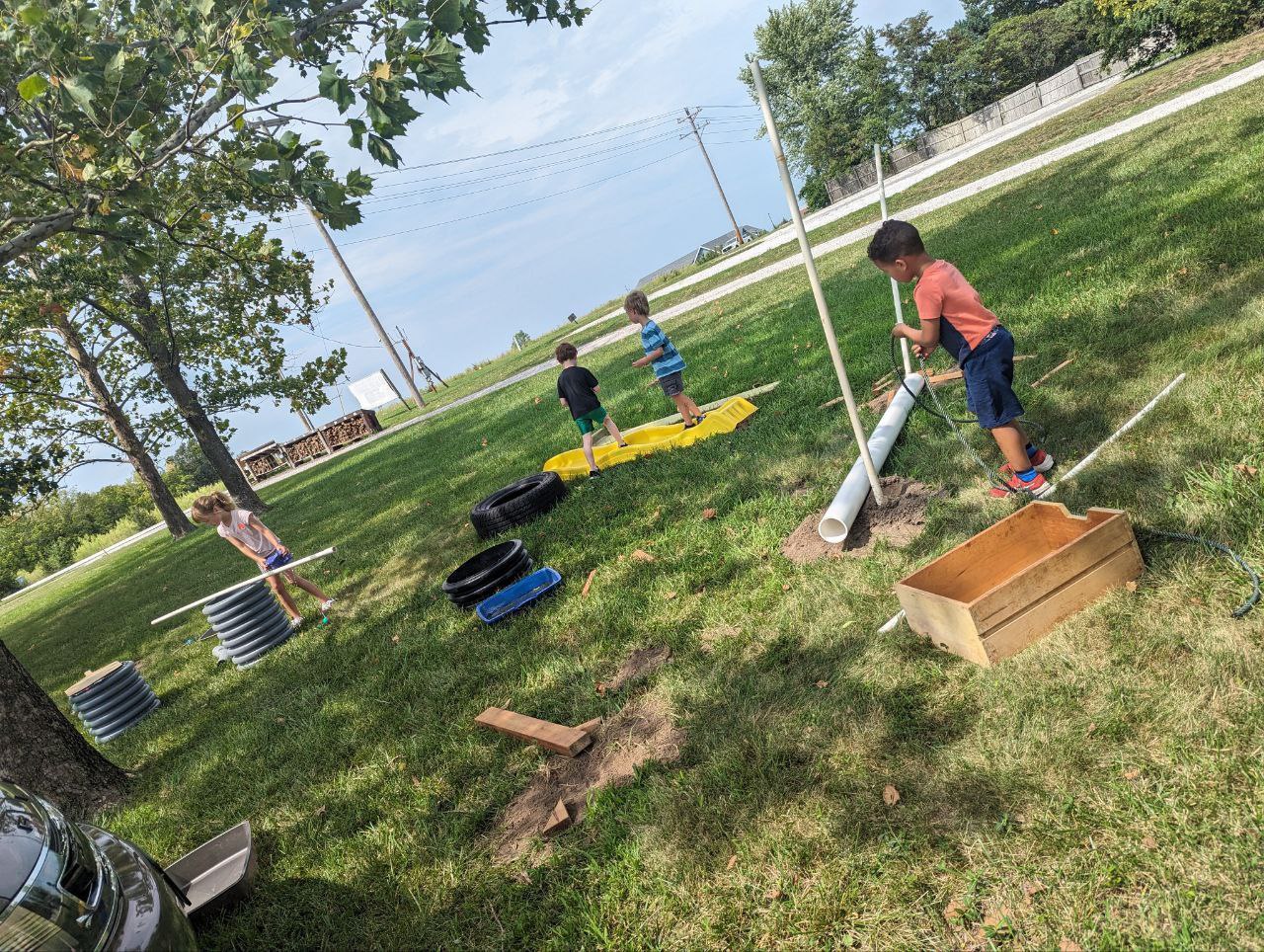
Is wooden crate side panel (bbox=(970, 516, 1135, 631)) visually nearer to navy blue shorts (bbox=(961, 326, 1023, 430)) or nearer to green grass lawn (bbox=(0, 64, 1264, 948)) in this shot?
green grass lawn (bbox=(0, 64, 1264, 948))

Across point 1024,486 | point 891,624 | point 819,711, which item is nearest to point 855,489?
point 1024,486

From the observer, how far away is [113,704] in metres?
6.38

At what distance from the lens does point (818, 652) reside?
3377mm

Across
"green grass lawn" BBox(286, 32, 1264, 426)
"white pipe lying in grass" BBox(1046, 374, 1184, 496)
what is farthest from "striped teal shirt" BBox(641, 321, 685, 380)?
"green grass lawn" BBox(286, 32, 1264, 426)

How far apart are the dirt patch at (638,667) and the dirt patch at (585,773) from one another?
0.84 ft

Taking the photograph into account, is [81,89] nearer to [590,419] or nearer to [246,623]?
[246,623]

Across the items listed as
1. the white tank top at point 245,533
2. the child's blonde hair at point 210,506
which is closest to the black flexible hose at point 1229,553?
the child's blonde hair at point 210,506

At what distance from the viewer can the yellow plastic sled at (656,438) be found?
715 cm

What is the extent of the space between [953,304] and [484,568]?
165 inches

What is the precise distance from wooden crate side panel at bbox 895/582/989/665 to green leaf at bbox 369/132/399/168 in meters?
4.18

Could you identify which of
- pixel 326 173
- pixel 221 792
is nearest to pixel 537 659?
pixel 221 792

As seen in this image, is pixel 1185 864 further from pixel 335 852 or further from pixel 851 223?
pixel 851 223

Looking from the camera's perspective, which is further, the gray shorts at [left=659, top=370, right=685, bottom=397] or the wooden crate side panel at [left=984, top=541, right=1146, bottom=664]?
the gray shorts at [left=659, top=370, right=685, bottom=397]

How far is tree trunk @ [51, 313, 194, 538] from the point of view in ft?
58.0
